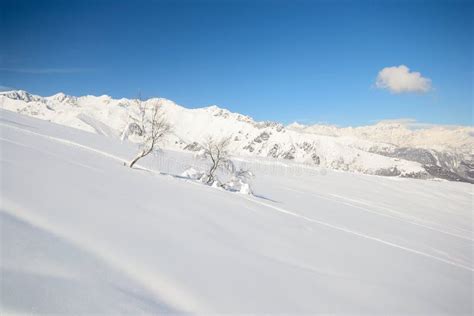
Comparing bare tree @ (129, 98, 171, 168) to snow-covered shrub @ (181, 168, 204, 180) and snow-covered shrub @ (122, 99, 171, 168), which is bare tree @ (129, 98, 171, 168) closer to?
snow-covered shrub @ (122, 99, 171, 168)

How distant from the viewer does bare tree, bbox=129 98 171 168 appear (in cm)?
2456

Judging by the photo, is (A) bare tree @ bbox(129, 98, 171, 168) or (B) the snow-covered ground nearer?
(B) the snow-covered ground

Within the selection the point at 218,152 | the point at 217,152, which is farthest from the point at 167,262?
the point at 217,152

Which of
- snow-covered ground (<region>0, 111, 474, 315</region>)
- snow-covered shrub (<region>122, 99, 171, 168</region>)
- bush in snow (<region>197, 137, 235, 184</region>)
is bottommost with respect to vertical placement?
snow-covered ground (<region>0, 111, 474, 315</region>)

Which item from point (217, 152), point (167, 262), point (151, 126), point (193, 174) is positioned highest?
point (151, 126)

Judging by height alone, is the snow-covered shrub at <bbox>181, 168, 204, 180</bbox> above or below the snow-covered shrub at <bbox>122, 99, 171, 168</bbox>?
below

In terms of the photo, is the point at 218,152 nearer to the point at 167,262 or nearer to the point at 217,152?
the point at 217,152

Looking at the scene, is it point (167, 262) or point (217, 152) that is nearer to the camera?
point (167, 262)

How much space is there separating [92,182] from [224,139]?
20623mm

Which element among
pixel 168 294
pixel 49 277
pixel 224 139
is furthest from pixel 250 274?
pixel 224 139

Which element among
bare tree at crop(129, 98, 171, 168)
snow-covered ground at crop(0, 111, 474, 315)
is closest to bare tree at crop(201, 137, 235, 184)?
bare tree at crop(129, 98, 171, 168)

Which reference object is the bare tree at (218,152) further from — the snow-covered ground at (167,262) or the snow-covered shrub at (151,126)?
the snow-covered ground at (167,262)

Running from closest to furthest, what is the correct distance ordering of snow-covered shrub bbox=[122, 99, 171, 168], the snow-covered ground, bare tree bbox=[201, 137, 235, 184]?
the snow-covered ground
snow-covered shrub bbox=[122, 99, 171, 168]
bare tree bbox=[201, 137, 235, 184]

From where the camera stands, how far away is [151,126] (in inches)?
1005
